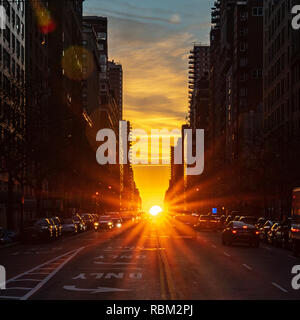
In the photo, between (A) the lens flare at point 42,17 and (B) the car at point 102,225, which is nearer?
(B) the car at point 102,225

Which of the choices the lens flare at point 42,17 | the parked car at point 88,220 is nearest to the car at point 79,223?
the parked car at point 88,220

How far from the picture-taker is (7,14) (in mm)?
73812

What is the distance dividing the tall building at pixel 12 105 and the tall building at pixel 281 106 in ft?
80.0

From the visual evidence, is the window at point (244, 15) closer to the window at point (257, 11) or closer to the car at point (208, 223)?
the window at point (257, 11)

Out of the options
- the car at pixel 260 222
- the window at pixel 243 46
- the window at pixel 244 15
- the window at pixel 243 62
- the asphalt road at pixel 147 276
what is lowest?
the asphalt road at pixel 147 276

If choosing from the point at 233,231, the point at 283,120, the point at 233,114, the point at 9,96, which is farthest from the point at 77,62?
the point at 233,231

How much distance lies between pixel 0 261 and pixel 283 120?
6566 centimetres

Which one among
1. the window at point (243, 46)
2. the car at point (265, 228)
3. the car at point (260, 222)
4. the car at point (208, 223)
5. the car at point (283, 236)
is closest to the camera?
the car at point (283, 236)

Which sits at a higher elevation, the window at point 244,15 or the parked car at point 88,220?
the window at point 244,15

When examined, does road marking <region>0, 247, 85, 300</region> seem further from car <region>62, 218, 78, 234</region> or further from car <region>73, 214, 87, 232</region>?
car <region>73, 214, 87, 232</region>

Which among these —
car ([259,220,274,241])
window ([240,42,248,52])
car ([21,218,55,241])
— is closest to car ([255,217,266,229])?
car ([259,220,274,241])

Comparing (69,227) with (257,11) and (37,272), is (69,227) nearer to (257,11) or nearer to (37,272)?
(37,272)

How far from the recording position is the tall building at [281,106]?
63894mm

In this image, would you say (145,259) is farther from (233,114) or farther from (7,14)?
(233,114)
